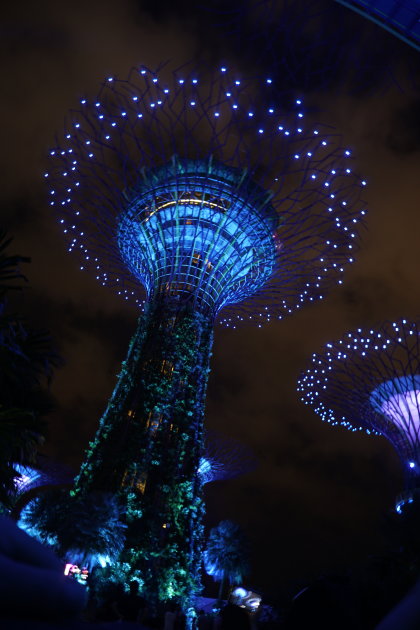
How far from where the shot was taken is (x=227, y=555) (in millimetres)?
38312

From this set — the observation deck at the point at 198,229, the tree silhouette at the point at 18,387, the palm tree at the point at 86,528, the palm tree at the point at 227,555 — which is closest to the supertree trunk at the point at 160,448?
the palm tree at the point at 86,528

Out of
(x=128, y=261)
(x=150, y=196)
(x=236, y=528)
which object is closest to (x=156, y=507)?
(x=128, y=261)

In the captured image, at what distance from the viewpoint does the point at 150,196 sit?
84.1 feet

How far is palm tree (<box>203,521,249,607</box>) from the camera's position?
38.0m

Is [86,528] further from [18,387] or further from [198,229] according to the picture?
[198,229]

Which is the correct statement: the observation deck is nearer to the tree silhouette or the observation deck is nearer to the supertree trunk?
the supertree trunk

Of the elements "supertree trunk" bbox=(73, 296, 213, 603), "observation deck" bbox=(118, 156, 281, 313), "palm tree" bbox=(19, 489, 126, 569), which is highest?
"observation deck" bbox=(118, 156, 281, 313)

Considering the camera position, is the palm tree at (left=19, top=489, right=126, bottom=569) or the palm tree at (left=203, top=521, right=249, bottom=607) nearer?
the palm tree at (left=19, top=489, right=126, bottom=569)

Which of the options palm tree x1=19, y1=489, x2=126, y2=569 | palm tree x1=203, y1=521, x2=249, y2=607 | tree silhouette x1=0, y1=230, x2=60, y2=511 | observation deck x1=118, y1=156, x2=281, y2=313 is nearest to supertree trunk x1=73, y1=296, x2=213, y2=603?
palm tree x1=19, y1=489, x2=126, y2=569

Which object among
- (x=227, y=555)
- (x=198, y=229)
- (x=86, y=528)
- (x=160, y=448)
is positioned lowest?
(x=86, y=528)

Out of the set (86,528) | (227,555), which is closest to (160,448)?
(86,528)

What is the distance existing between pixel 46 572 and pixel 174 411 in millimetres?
20183

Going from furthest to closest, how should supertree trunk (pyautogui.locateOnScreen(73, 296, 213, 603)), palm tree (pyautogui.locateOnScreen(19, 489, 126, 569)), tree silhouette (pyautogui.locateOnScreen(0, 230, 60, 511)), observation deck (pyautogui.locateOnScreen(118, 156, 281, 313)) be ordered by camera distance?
observation deck (pyautogui.locateOnScreen(118, 156, 281, 313)) < supertree trunk (pyautogui.locateOnScreen(73, 296, 213, 603)) < palm tree (pyautogui.locateOnScreen(19, 489, 126, 569)) < tree silhouette (pyautogui.locateOnScreen(0, 230, 60, 511))

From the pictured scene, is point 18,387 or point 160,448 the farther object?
point 160,448
